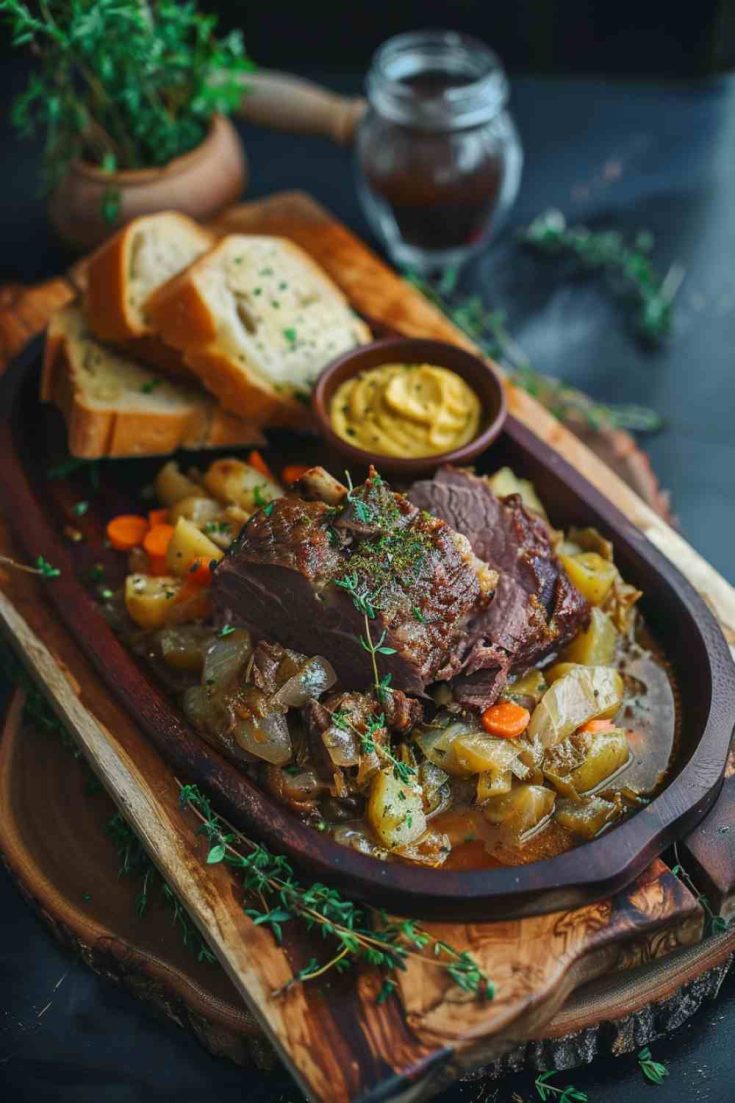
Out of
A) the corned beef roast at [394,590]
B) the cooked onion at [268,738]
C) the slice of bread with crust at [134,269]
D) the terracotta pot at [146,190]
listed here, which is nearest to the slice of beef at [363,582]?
the corned beef roast at [394,590]

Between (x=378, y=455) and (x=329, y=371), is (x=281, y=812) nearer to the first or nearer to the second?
(x=378, y=455)

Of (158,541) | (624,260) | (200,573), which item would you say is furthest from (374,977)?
(624,260)

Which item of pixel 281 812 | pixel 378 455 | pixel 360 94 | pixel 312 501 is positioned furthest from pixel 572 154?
pixel 281 812

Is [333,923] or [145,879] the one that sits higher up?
[333,923]

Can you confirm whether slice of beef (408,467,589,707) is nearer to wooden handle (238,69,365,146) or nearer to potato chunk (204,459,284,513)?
potato chunk (204,459,284,513)

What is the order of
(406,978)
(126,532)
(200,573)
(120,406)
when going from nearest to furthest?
(406,978), (200,573), (126,532), (120,406)

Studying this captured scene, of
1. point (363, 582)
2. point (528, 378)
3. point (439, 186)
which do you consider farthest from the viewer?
point (439, 186)

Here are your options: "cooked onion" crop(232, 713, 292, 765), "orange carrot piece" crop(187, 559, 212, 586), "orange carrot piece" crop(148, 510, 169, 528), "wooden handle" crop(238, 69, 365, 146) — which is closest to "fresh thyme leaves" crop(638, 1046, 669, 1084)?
"cooked onion" crop(232, 713, 292, 765)

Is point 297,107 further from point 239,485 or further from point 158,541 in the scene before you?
point 158,541
